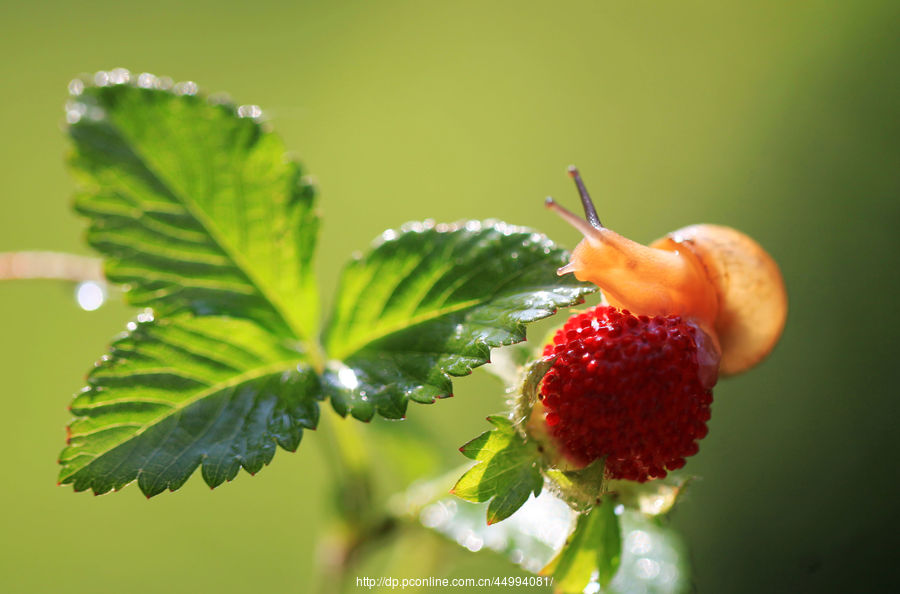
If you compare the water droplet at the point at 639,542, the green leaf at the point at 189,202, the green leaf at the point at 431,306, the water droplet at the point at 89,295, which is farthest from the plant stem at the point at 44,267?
the water droplet at the point at 639,542

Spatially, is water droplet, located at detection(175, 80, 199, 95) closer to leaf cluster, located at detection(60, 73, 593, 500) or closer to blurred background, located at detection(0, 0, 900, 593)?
leaf cluster, located at detection(60, 73, 593, 500)

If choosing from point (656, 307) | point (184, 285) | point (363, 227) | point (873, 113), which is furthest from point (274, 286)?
point (873, 113)

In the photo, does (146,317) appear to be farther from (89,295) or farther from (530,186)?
(530,186)

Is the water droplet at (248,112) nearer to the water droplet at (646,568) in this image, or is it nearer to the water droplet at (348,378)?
the water droplet at (348,378)

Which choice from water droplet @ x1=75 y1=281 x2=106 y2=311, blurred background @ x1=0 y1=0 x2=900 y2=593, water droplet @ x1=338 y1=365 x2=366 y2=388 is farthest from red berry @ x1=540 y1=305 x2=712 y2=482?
blurred background @ x1=0 y1=0 x2=900 y2=593

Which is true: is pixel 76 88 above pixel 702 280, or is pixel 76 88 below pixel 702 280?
above

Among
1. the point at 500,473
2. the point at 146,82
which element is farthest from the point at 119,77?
the point at 500,473
